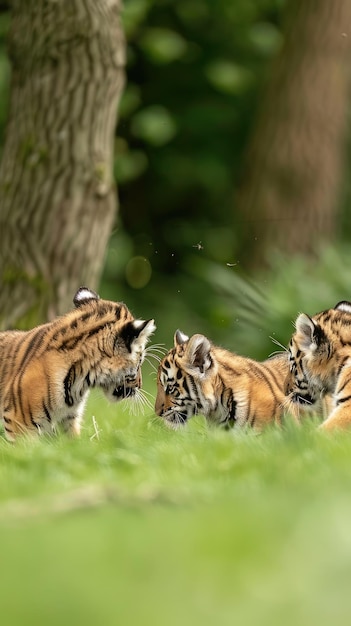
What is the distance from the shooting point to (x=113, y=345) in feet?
25.7

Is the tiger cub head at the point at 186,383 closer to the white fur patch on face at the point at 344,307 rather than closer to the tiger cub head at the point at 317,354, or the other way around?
the tiger cub head at the point at 317,354

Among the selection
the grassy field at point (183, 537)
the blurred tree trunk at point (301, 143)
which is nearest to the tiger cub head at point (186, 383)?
the grassy field at point (183, 537)

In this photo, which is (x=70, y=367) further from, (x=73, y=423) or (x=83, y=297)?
(x=83, y=297)

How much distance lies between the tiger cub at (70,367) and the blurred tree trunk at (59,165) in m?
2.92

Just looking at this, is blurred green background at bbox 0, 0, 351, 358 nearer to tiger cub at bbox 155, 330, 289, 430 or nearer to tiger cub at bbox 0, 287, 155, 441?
tiger cub at bbox 155, 330, 289, 430

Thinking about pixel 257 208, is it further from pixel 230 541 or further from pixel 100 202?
pixel 230 541

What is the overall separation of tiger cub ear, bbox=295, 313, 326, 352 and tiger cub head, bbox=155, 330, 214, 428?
2.15 feet

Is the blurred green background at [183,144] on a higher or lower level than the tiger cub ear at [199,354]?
lower

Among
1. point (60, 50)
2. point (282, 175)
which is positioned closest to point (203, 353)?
point (60, 50)

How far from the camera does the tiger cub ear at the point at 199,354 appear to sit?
8.15 meters

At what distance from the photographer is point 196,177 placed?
21.1 meters

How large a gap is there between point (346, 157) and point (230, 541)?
15.4 metres

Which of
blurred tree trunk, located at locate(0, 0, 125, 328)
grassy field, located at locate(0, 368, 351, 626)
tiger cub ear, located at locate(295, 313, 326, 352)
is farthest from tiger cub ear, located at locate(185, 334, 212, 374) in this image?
blurred tree trunk, located at locate(0, 0, 125, 328)

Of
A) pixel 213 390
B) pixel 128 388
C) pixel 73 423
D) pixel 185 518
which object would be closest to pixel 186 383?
pixel 213 390
